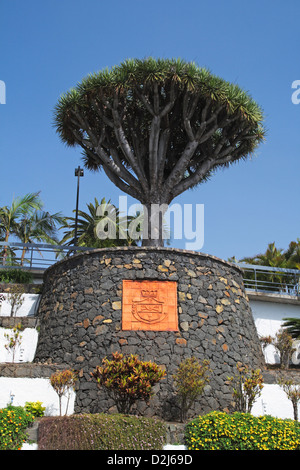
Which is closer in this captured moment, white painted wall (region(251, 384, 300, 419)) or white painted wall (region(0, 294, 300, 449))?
white painted wall (region(0, 294, 300, 449))

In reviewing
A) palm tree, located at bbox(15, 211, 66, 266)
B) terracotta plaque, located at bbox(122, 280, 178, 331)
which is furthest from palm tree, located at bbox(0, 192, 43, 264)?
terracotta plaque, located at bbox(122, 280, 178, 331)

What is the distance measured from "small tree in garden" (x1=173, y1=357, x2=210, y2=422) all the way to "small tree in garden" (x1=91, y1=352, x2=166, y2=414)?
0.97 meters

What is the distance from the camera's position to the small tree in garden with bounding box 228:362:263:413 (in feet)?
44.2

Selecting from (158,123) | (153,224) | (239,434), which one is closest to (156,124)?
(158,123)

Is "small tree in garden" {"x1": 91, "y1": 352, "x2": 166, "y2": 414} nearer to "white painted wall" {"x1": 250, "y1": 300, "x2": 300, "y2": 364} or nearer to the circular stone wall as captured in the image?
the circular stone wall

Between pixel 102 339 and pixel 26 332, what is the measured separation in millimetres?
3070

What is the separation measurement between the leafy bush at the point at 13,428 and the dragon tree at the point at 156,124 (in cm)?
900

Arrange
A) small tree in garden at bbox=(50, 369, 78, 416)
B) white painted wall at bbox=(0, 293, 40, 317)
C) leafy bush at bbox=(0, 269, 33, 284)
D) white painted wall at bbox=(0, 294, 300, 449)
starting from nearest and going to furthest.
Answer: small tree in garden at bbox=(50, 369, 78, 416) → white painted wall at bbox=(0, 294, 300, 449) → white painted wall at bbox=(0, 293, 40, 317) → leafy bush at bbox=(0, 269, 33, 284)

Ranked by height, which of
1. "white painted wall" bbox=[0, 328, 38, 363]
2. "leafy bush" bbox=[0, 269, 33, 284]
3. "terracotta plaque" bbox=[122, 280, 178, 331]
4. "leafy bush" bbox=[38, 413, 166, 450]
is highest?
"leafy bush" bbox=[0, 269, 33, 284]

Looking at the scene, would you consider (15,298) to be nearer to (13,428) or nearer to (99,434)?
(13,428)

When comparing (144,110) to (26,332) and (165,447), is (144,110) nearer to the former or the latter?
(26,332)

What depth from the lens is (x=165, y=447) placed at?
11.0 metres

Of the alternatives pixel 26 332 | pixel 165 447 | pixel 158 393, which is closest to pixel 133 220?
pixel 26 332
